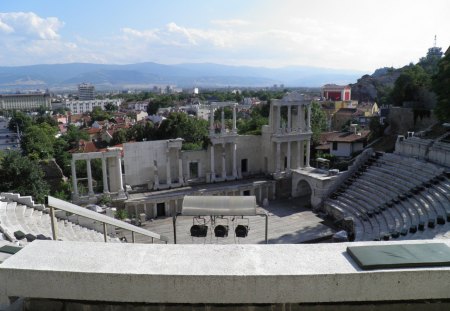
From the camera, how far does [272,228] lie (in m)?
24.5

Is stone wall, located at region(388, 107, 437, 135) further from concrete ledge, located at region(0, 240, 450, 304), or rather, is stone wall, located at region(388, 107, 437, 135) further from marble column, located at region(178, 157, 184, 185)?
concrete ledge, located at region(0, 240, 450, 304)

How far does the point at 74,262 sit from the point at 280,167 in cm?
2892

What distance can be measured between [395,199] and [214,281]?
70.5ft

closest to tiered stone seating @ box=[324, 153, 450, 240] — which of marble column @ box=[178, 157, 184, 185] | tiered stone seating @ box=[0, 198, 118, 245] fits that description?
marble column @ box=[178, 157, 184, 185]

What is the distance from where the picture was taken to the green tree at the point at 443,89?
85.2 ft

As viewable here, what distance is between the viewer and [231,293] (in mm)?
3787

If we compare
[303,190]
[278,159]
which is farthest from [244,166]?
[303,190]

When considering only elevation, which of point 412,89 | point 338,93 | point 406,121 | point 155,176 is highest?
point 412,89

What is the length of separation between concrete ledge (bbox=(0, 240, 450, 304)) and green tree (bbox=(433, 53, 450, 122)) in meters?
26.0

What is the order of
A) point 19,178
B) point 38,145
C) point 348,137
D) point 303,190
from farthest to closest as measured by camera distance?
1. point 38,145
2. point 348,137
3. point 303,190
4. point 19,178

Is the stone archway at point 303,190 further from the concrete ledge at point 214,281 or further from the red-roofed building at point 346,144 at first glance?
the concrete ledge at point 214,281

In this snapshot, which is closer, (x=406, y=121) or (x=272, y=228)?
(x=272, y=228)

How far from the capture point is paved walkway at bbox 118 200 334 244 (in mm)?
22266

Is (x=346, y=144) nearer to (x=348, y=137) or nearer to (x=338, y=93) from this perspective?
(x=348, y=137)
